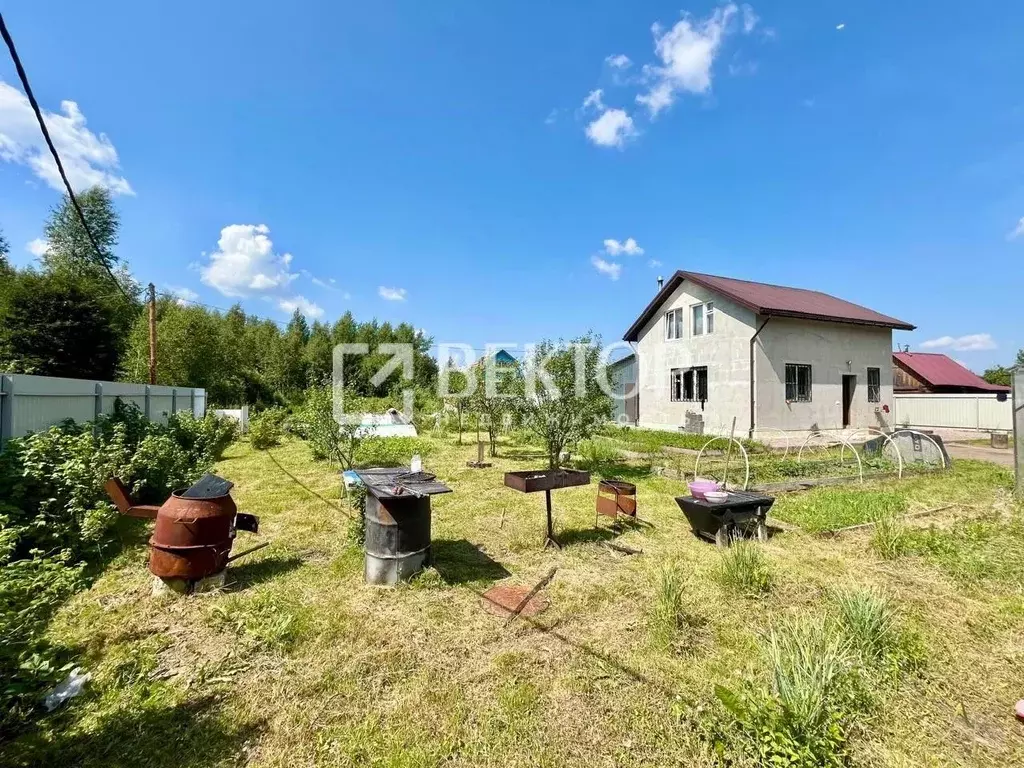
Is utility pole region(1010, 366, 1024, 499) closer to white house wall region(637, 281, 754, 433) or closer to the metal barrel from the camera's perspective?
white house wall region(637, 281, 754, 433)

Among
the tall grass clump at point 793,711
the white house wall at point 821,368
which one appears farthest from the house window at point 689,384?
the tall grass clump at point 793,711

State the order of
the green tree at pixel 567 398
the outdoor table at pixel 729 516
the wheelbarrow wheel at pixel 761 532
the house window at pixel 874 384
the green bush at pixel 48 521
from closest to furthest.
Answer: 1. the green bush at pixel 48 521
2. the outdoor table at pixel 729 516
3. the wheelbarrow wheel at pixel 761 532
4. the green tree at pixel 567 398
5. the house window at pixel 874 384

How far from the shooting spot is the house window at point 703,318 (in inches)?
678

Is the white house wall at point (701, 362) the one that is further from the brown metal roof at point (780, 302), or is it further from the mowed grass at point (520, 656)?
the mowed grass at point (520, 656)

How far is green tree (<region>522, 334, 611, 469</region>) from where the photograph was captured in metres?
9.91

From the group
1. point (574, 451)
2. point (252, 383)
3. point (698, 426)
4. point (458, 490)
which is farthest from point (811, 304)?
point (252, 383)

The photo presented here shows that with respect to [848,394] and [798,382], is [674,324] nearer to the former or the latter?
[798,382]

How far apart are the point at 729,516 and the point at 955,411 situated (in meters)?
21.2

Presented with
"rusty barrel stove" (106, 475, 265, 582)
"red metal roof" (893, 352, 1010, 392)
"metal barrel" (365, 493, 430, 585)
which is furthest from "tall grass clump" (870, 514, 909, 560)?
"red metal roof" (893, 352, 1010, 392)

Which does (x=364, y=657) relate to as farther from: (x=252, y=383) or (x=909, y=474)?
(x=252, y=383)

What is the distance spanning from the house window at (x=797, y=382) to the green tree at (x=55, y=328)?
99.6 feet

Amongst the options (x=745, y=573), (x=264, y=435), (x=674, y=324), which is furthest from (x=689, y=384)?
(x=264, y=435)

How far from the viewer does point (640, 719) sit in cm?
257

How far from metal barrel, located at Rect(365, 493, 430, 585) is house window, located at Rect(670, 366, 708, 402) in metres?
15.4
